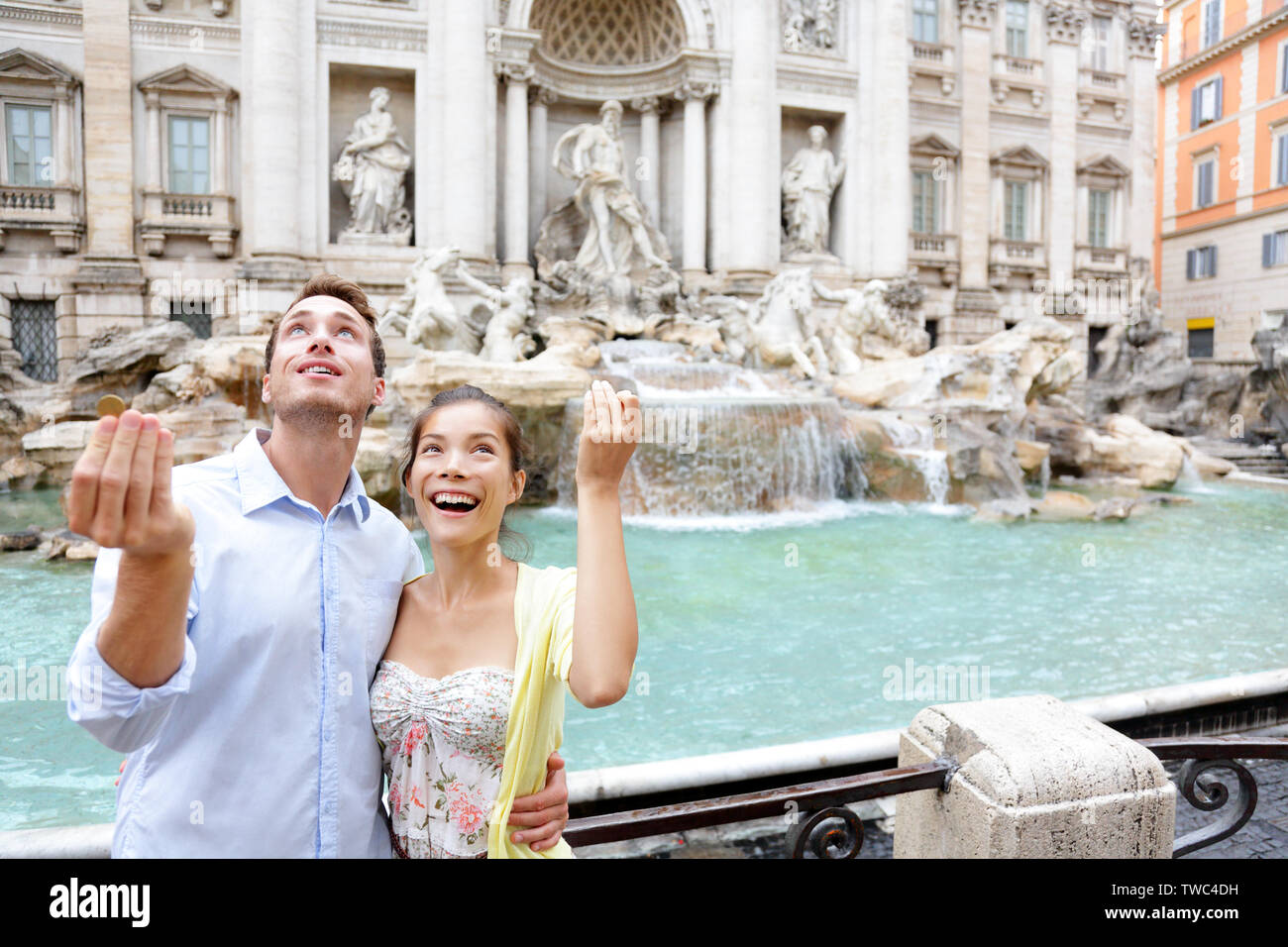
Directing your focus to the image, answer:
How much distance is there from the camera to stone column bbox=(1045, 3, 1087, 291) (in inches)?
894

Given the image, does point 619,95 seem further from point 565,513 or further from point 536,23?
point 565,513

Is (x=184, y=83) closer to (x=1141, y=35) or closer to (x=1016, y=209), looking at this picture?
(x=1016, y=209)

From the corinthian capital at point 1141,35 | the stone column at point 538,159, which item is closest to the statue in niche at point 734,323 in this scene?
the stone column at point 538,159

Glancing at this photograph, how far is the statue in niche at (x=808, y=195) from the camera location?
19.3 meters

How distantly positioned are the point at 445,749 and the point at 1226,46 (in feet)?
111

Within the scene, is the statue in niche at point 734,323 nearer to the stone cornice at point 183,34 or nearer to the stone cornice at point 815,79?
the stone cornice at point 815,79

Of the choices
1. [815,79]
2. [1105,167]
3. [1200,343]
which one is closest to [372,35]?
[815,79]

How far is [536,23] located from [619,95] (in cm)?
227

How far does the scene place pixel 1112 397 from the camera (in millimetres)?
Result: 21500

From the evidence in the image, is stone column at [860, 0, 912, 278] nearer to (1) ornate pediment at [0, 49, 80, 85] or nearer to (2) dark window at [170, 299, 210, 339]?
(2) dark window at [170, 299, 210, 339]

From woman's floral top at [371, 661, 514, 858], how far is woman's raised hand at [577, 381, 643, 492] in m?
0.42

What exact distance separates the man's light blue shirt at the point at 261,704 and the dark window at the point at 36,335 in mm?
18449

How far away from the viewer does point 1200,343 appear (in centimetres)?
2734

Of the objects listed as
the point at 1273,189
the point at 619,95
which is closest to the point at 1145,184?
the point at 1273,189
